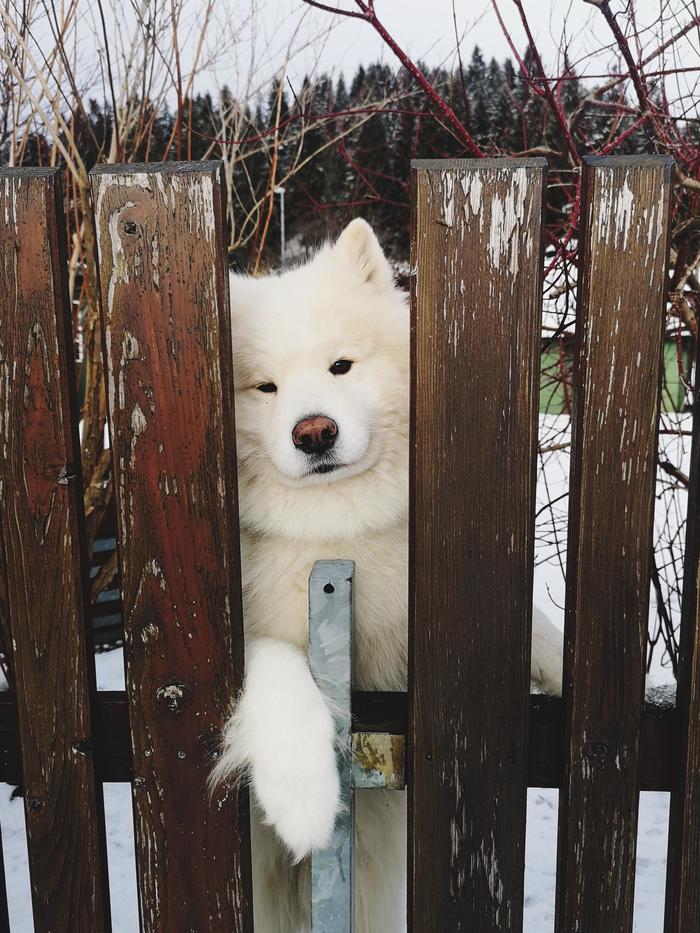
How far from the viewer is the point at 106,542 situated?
349 cm

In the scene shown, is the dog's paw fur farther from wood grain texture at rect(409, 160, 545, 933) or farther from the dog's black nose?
the dog's black nose

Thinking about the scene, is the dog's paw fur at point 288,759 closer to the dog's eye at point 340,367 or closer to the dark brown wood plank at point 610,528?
the dark brown wood plank at point 610,528

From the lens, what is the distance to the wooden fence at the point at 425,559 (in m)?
0.99

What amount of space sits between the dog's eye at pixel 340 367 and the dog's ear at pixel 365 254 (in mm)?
226

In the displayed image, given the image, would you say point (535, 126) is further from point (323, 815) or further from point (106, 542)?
point (323, 815)

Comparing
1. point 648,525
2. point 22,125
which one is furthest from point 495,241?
point 22,125

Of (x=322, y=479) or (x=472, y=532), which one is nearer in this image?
(x=472, y=532)

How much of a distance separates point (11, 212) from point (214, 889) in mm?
1082

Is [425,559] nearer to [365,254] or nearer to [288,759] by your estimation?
[288,759]

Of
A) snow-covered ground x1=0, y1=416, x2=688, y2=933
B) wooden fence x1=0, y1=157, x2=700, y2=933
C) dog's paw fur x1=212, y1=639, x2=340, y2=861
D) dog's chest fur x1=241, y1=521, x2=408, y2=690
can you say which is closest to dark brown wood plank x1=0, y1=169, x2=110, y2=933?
wooden fence x1=0, y1=157, x2=700, y2=933

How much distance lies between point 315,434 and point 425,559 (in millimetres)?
344

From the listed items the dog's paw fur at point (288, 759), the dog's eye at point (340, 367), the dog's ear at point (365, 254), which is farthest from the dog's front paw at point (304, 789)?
the dog's ear at point (365, 254)

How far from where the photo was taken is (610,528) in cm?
105

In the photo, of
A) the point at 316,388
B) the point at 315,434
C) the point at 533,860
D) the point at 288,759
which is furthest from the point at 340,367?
the point at 533,860
